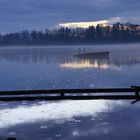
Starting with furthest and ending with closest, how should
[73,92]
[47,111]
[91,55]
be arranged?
[91,55] < [47,111] < [73,92]

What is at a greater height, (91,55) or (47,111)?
(47,111)

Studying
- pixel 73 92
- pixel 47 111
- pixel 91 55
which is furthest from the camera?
pixel 91 55

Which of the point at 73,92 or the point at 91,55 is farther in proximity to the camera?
the point at 91,55

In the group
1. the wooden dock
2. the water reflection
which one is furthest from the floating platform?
the wooden dock

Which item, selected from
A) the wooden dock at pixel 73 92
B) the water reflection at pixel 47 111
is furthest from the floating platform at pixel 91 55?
the wooden dock at pixel 73 92

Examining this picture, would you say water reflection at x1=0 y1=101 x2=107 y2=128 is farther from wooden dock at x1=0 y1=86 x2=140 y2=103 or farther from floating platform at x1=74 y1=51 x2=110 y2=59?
floating platform at x1=74 y1=51 x2=110 y2=59

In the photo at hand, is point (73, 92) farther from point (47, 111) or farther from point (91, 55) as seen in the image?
point (91, 55)

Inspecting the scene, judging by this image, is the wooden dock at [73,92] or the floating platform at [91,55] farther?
the floating platform at [91,55]

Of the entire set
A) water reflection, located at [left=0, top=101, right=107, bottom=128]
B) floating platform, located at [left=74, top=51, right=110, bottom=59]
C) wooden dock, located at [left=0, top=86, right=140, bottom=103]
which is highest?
wooden dock, located at [left=0, top=86, right=140, bottom=103]

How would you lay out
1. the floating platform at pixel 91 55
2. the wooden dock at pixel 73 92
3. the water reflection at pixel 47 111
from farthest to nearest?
the floating platform at pixel 91 55, the water reflection at pixel 47 111, the wooden dock at pixel 73 92

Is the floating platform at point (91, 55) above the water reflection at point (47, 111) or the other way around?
the other way around

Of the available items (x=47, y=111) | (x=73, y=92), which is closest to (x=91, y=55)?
(x=47, y=111)

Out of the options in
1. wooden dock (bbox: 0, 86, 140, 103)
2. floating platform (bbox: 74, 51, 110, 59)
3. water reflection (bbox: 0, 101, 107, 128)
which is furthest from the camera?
floating platform (bbox: 74, 51, 110, 59)

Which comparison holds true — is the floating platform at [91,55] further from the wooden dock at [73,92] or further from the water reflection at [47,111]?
the wooden dock at [73,92]
